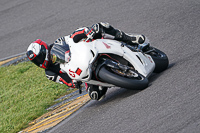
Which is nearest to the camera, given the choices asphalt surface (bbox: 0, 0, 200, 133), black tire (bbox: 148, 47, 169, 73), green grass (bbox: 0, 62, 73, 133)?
asphalt surface (bbox: 0, 0, 200, 133)

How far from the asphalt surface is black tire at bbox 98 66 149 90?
13cm

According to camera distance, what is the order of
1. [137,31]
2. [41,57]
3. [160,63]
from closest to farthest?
[41,57] < [160,63] < [137,31]

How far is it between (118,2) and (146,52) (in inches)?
196

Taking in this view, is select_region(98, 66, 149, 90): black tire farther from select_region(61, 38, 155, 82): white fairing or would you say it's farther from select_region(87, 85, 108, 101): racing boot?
select_region(87, 85, 108, 101): racing boot

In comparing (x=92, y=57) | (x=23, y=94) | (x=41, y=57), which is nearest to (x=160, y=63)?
(x=92, y=57)

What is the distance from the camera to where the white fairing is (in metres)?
5.75

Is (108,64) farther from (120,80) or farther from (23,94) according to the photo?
(23,94)

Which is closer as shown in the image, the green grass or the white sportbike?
→ the white sportbike

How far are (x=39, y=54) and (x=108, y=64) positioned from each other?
1.16 metres

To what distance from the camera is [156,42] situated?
333 inches

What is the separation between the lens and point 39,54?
6.16 metres

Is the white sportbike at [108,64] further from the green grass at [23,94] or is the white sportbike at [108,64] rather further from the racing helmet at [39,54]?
the green grass at [23,94]

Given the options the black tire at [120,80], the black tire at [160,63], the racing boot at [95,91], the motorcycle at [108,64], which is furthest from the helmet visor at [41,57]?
the black tire at [160,63]

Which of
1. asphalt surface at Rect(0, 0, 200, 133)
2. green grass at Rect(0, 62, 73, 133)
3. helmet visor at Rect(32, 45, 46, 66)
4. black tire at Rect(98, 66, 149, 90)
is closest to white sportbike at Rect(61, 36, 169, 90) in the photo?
black tire at Rect(98, 66, 149, 90)
